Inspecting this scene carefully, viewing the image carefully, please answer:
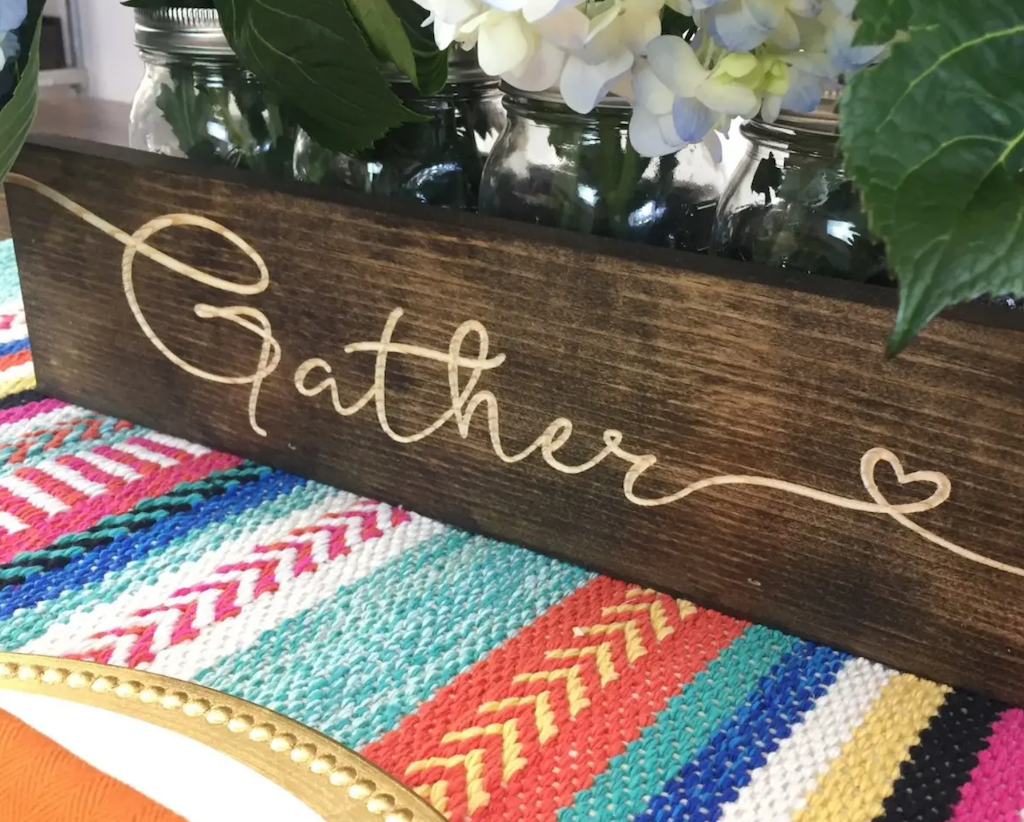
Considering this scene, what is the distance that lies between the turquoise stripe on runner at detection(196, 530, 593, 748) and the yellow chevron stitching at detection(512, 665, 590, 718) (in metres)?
0.02

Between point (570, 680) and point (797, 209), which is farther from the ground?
point (797, 209)

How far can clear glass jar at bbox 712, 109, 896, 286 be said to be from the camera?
0.33 m

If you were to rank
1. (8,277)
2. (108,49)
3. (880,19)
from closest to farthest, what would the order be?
(880,19)
(8,277)
(108,49)

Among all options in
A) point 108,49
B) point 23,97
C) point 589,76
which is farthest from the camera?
point 108,49

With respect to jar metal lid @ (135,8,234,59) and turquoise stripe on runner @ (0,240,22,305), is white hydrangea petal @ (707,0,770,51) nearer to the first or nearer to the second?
jar metal lid @ (135,8,234,59)

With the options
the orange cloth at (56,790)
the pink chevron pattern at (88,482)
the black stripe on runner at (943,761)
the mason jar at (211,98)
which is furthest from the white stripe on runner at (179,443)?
the black stripe on runner at (943,761)

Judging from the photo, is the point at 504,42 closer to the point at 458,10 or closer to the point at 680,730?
the point at 458,10

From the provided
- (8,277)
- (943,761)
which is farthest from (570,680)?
(8,277)

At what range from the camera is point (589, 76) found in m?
0.29

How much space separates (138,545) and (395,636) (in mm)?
129

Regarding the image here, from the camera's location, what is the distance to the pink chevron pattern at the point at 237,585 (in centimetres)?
36

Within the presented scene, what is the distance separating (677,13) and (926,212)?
15cm

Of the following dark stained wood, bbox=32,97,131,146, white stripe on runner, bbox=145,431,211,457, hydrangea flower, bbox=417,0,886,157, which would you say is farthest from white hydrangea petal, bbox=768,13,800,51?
dark stained wood, bbox=32,97,131,146

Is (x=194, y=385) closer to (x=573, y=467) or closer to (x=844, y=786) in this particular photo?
(x=573, y=467)
